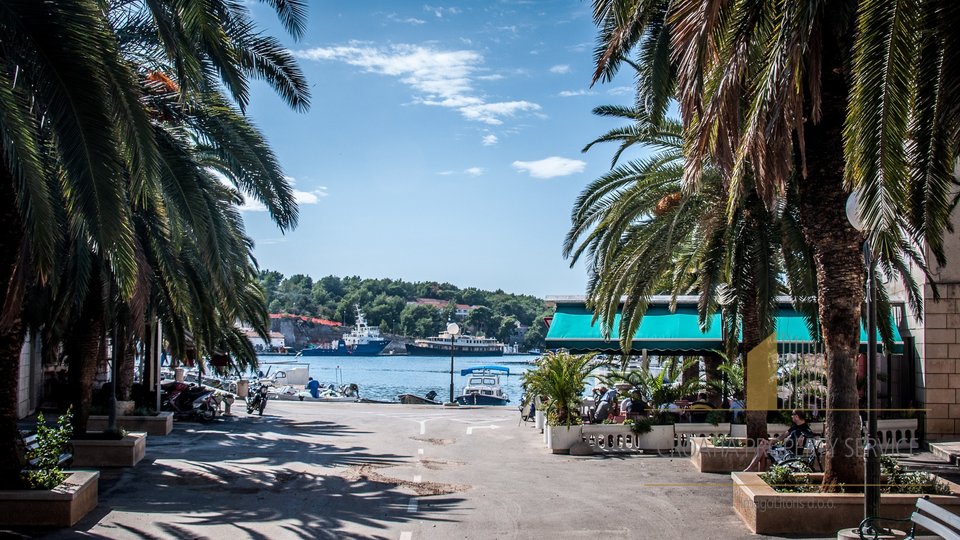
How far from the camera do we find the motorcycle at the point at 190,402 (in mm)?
25562

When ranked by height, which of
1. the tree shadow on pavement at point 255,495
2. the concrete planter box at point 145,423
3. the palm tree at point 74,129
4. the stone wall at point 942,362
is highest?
the palm tree at point 74,129

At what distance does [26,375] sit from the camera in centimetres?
2505

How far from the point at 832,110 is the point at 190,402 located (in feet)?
69.2

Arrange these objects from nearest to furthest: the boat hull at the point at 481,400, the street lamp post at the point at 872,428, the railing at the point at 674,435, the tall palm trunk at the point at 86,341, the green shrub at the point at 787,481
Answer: the street lamp post at the point at 872,428 < the green shrub at the point at 787,481 < the tall palm trunk at the point at 86,341 < the railing at the point at 674,435 < the boat hull at the point at 481,400

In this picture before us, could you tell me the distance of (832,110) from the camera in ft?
35.9

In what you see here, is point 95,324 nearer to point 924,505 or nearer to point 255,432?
point 255,432

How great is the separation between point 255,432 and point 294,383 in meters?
43.6

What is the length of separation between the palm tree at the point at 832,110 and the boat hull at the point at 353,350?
152592mm

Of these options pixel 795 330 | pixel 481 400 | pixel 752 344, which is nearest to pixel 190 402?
pixel 752 344

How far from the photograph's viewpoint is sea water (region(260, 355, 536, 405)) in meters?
95.2

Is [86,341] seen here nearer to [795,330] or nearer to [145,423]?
[145,423]

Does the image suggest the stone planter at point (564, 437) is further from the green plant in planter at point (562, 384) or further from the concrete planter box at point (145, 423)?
the concrete planter box at point (145, 423)

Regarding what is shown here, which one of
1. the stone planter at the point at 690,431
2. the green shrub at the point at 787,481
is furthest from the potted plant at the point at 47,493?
the stone planter at the point at 690,431

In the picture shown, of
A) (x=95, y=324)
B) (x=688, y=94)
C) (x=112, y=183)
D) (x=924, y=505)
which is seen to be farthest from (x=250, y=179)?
(x=924, y=505)
